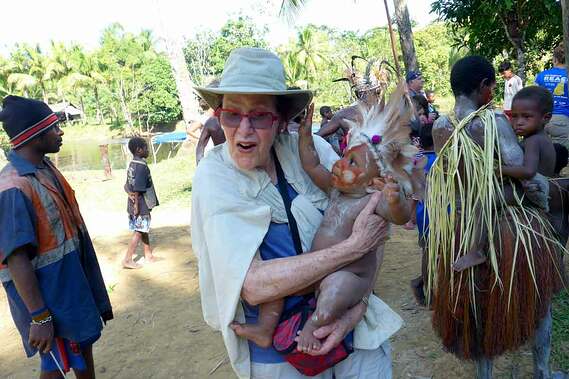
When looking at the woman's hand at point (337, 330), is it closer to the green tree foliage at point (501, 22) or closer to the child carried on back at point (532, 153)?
the child carried on back at point (532, 153)

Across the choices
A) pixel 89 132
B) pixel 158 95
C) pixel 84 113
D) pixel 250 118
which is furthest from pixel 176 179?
pixel 84 113

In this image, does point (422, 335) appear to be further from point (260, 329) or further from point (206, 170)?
point (206, 170)

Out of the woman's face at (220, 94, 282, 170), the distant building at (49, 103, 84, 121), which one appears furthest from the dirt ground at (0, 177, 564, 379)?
the distant building at (49, 103, 84, 121)

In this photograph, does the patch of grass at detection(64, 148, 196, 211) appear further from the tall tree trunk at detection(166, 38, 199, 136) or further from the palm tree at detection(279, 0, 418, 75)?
the palm tree at detection(279, 0, 418, 75)

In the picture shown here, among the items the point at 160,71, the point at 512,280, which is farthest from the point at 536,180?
the point at 160,71

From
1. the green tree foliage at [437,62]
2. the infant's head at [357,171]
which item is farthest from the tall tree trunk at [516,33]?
the green tree foliage at [437,62]

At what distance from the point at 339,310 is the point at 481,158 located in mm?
1351

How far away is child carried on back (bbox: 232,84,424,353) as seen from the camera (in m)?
1.58

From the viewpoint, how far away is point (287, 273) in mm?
1510

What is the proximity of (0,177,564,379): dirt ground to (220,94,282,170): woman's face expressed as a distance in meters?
2.21

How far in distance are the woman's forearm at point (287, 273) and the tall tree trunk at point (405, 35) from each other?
27.2ft

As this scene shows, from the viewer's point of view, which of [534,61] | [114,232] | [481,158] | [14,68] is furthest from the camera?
[14,68]

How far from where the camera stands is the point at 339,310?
5.20ft

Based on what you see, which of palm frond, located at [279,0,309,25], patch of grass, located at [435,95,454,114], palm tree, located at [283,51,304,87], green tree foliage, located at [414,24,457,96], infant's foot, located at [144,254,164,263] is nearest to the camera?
infant's foot, located at [144,254,164,263]
